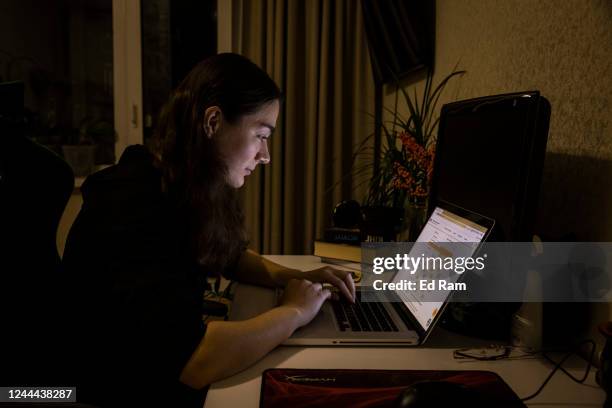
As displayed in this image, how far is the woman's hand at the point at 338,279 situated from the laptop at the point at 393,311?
0.02m

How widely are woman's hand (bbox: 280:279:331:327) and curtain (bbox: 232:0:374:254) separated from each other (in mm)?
1649

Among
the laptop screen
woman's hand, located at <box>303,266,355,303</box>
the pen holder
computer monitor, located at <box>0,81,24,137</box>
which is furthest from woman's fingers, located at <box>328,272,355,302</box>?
computer monitor, located at <box>0,81,24,137</box>

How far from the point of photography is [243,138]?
1.06m

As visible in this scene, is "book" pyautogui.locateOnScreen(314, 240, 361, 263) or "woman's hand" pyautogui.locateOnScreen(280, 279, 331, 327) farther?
"book" pyautogui.locateOnScreen(314, 240, 361, 263)

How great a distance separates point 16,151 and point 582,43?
1.01m

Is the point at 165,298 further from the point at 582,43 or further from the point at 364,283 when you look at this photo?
the point at 582,43

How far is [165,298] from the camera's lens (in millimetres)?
794

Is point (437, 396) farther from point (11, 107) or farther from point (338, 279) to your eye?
point (11, 107)

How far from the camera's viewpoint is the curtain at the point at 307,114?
2.66 m

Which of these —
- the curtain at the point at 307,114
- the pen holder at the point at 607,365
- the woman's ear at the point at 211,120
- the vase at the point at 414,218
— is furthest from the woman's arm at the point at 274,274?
the curtain at the point at 307,114

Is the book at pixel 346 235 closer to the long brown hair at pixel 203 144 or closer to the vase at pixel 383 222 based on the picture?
the vase at pixel 383 222

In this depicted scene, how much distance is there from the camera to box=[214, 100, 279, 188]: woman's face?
3.43 ft

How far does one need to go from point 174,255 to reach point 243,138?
302mm

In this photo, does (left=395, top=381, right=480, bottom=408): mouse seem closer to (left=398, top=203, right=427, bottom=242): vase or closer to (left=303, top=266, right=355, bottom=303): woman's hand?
(left=303, top=266, right=355, bottom=303): woman's hand
